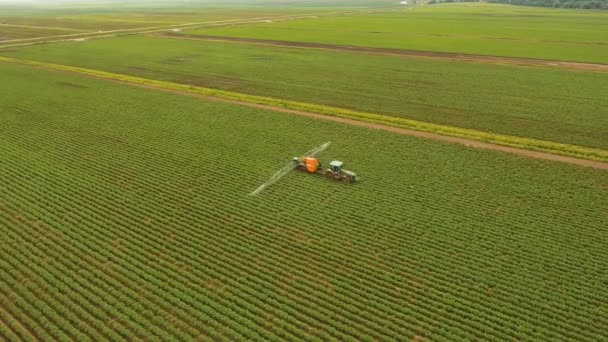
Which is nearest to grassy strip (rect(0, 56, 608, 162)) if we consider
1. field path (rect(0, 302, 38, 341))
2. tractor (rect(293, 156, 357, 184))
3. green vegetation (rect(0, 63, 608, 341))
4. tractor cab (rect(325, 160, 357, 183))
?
green vegetation (rect(0, 63, 608, 341))

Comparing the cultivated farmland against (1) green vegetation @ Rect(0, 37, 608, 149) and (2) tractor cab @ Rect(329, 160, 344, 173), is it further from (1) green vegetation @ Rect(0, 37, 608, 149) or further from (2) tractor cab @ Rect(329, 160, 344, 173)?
(2) tractor cab @ Rect(329, 160, 344, 173)

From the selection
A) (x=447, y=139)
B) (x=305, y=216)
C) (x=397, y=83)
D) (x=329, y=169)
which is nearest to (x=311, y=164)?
(x=329, y=169)

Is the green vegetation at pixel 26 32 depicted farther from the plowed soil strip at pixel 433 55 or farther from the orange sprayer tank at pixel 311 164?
the orange sprayer tank at pixel 311 164

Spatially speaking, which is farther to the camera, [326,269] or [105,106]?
[105,106]

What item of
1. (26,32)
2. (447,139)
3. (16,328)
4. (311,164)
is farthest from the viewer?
(26,32)

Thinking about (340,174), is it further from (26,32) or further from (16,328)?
(26,32)

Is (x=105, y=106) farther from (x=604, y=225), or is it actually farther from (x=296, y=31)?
(x=296, y=31)

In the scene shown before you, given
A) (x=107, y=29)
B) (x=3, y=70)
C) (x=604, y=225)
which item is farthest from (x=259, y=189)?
(x=107, y=29)
